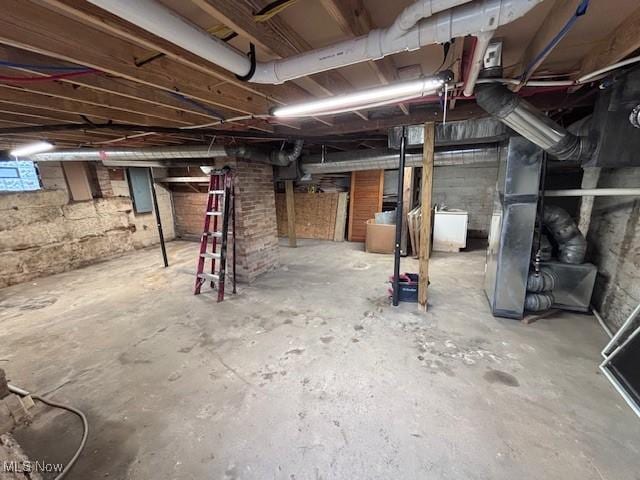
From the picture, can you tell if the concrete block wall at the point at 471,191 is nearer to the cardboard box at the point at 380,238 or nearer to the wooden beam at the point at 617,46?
the cardboard box at the point at 380,238

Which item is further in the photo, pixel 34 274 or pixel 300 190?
pixel 300 190

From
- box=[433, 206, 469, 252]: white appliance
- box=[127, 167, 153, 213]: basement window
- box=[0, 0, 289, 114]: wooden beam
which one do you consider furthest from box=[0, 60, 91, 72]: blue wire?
box=[433, 206, 469, 252]: white appliance

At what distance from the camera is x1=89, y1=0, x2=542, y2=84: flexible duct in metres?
0.86

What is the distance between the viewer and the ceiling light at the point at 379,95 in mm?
1527

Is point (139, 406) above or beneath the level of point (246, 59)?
beneath

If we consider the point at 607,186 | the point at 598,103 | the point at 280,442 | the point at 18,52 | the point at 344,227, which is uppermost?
the point at 18,52

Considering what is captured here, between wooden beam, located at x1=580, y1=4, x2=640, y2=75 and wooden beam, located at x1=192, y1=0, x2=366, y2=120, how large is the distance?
166 centimetres

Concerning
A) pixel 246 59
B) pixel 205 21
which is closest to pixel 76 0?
pixel 205 21

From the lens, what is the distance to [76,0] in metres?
0.96

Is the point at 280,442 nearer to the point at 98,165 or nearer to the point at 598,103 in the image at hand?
the point at 598,103

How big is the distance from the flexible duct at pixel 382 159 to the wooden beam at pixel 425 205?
1.03 meters

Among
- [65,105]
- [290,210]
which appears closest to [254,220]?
[290,210]

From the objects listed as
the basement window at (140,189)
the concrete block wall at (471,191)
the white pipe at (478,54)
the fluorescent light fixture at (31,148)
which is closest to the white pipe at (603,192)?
the white pipe at (478,54)

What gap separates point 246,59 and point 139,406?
2405mm
